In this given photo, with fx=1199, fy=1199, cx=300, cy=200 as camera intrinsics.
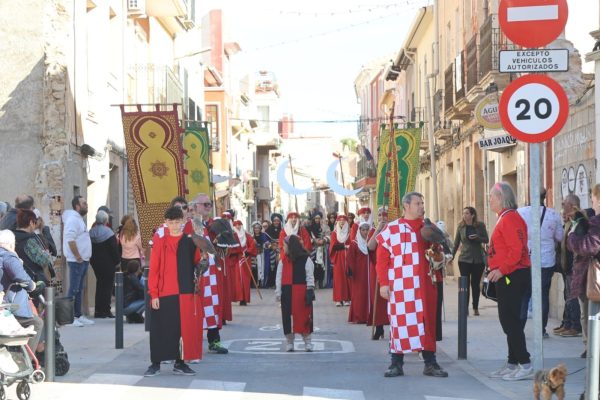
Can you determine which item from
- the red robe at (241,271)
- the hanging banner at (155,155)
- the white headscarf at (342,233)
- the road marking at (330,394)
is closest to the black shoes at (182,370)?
the road marking at (330,394)

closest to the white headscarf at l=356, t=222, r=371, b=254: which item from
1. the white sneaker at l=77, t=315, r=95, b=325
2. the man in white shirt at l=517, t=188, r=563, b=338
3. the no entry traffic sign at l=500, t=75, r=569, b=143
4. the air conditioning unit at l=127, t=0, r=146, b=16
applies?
the man in white shirt at l=517, t=188, r=563, b=338

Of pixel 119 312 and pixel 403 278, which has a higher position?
pixel 403 278

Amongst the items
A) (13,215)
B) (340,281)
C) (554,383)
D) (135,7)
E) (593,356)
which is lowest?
(340,281)

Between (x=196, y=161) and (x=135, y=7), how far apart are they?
5.38 metres

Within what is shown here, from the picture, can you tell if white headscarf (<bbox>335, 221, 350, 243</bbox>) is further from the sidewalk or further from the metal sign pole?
the metal sign pole

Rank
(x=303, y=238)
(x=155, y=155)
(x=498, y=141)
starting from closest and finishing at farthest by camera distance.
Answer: (x=303, y=238), (x=155, y=155), (x=498, y=141)

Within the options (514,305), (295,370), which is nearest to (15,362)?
(295,370)

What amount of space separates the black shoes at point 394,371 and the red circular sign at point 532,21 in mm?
3484

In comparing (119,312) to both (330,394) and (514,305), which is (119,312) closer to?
(330,394)

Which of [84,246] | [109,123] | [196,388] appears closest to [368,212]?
[84,246]

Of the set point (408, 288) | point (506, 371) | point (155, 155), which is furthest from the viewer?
point (155, 155)

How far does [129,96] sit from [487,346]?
52.6 ft

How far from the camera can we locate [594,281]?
9641mm

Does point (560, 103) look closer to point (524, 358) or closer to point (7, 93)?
point (524, 358)
